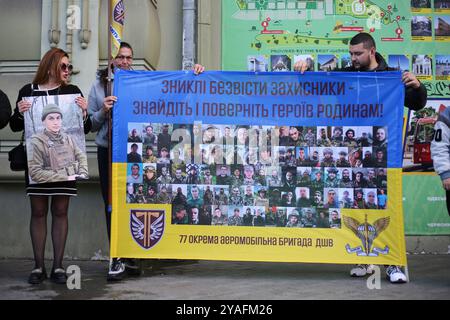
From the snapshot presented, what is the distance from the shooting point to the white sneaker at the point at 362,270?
16.6ft

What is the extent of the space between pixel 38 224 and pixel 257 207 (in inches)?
72.9

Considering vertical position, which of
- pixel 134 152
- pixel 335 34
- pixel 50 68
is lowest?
pixel 134 152

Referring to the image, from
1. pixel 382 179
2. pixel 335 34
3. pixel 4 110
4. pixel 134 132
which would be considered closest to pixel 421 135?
pixel 335 34

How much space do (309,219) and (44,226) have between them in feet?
7.35

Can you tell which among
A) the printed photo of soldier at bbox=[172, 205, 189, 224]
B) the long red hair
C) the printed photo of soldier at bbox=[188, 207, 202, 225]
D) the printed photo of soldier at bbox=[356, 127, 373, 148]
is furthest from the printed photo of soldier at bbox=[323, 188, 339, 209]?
the long red hair

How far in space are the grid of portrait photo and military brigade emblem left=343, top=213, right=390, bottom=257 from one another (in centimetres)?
14

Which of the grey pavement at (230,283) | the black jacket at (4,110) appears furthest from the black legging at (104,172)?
the black jacket at (4,110)

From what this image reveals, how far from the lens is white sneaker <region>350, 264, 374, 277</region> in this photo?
5.05 m

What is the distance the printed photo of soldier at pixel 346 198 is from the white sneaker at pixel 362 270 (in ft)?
1.99

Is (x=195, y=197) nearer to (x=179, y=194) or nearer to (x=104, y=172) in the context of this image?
(x=179, y=194)

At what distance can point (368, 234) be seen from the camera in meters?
4.84

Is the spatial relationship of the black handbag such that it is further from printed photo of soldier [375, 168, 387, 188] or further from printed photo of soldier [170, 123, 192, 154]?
printed photo of soldier [375, 168, 387, 188]

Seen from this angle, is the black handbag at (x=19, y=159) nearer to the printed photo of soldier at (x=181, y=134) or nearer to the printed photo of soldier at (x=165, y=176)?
the printed photo of soldier at (x=165, y=176)

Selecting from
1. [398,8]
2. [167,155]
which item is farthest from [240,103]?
[398,8]
